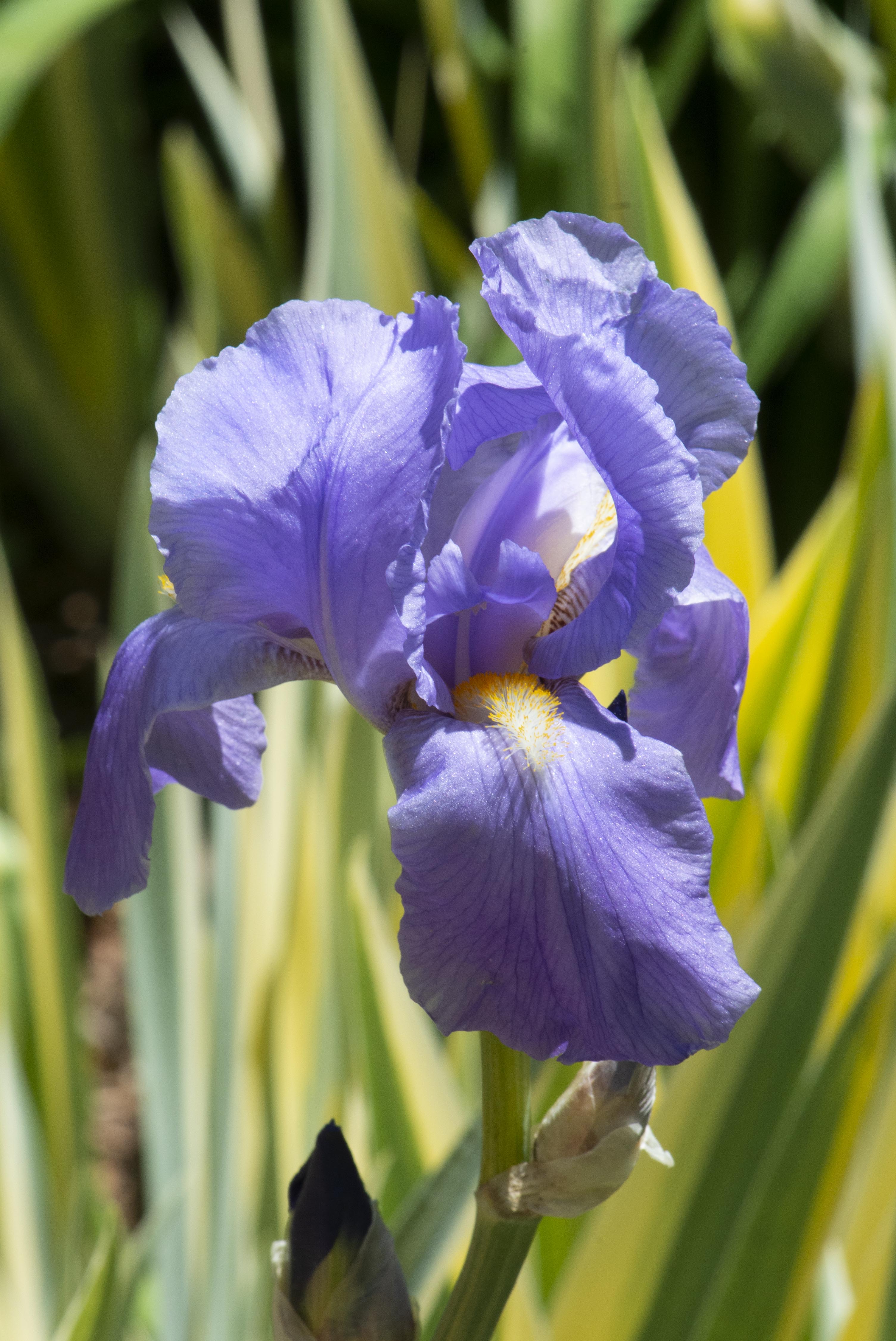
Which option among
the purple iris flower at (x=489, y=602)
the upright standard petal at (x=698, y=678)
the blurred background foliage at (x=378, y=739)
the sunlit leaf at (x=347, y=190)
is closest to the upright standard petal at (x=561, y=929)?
the purple iris flower at (x=489, y=602)

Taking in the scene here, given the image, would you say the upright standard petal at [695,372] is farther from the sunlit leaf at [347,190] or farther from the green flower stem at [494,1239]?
the sunlit leaf at [347,190]

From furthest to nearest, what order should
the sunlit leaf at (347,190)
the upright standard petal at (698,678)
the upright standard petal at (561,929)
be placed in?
the sunlit leaf at (347,190)
the upright standard petal at (698,678)
the upright standard petal at (561,929)

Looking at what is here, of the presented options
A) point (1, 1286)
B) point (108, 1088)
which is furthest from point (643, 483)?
point (108, 1088)

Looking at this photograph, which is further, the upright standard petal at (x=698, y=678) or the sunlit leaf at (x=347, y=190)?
the sunlit leaf at (x=347, y=190)

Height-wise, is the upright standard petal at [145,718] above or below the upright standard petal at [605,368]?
below

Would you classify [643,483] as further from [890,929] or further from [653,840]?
[890,929]

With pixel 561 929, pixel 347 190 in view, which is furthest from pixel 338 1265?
pixel 347 190

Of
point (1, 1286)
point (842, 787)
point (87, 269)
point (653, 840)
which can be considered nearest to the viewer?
point (653, 840)
